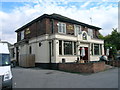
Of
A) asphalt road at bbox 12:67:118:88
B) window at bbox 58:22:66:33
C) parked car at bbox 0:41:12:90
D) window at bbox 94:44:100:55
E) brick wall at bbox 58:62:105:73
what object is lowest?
asphalt road at bbox 12:67:118:88

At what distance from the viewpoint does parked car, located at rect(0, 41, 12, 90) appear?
6.85m

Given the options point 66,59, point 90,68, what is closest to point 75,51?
point 66,59

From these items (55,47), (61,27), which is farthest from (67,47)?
(61,27)

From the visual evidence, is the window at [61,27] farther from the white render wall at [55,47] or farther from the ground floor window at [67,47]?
the ground floor window at [67,47]

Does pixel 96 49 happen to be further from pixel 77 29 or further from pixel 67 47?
pixel 67 47

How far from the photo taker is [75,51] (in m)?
19.4

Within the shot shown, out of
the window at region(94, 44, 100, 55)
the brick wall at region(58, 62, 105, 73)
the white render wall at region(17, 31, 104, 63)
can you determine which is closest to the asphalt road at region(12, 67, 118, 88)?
the brick wall at region(58, 62, 105, 73)

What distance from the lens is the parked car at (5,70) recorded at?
6852 mm

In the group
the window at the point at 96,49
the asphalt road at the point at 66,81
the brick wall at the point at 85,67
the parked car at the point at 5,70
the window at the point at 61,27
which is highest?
the window at the point at 61,27

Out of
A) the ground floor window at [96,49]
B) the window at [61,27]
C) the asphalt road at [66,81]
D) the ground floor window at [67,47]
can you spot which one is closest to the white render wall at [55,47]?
the ground floor window at [67,47]

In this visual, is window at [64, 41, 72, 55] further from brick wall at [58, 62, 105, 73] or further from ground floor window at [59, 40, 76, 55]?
brick wall at [58, 62, 105, 73]

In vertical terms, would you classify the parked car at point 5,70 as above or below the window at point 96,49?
below

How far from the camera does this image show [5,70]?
Answer: 7.31 m

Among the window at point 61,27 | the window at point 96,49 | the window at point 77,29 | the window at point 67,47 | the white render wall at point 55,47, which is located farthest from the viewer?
the window at point 96,49
